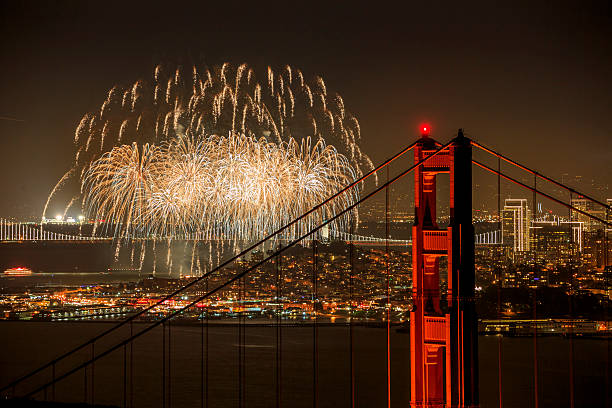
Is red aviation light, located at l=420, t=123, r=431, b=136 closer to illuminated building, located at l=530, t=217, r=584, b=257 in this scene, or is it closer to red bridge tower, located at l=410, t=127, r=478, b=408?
red bridge tower, located at l=410, t=127, r=478, b=408

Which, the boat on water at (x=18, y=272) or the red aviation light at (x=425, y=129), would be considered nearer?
the red aviation light at (x=425, y=129)

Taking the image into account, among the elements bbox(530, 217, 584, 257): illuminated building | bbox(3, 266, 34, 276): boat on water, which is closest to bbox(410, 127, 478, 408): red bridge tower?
bbox(530, 217, 584, 257): illuminated building

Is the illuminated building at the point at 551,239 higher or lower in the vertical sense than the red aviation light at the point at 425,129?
lower

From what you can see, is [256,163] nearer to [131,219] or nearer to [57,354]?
[131,219]

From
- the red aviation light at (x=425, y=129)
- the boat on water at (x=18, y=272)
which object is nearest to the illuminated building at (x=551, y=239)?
the red aviation light at (x=425, y=129)

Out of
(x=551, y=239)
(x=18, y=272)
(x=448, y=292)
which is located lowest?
(x=18, y=272)

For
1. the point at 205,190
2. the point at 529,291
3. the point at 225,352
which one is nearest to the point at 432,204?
the point at 205,190

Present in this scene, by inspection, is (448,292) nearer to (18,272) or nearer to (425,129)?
(425,129)

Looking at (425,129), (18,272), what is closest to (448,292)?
(425,129)

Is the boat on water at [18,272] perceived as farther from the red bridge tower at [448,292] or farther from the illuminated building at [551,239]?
the red bridge tower at [448,292]
